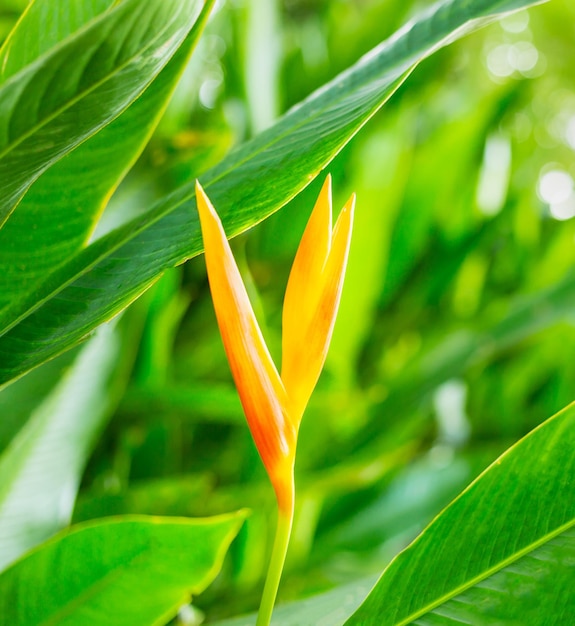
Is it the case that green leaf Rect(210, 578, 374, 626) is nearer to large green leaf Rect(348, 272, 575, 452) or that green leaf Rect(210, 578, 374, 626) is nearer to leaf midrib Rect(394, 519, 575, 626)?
leaf midrib Rect(394, 519, 575, 626)

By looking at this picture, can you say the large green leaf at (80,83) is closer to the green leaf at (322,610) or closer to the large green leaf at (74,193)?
the large green leaf at (74,193)

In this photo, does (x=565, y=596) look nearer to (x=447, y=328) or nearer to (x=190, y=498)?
(x=190, y=498)

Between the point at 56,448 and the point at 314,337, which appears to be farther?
the point at 56,448

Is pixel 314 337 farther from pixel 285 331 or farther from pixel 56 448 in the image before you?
pixel 56 448

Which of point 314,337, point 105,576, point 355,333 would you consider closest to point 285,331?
point 314,337

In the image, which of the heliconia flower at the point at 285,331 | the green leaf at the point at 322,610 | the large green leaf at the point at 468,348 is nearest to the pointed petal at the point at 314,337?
the heliconia flower at the point at 285,331

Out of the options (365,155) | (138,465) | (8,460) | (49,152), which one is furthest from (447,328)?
(49,152)

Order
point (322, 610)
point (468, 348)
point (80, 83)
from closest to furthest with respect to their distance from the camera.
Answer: point (80, 83) < point (322, 610) < point (468, 348)
